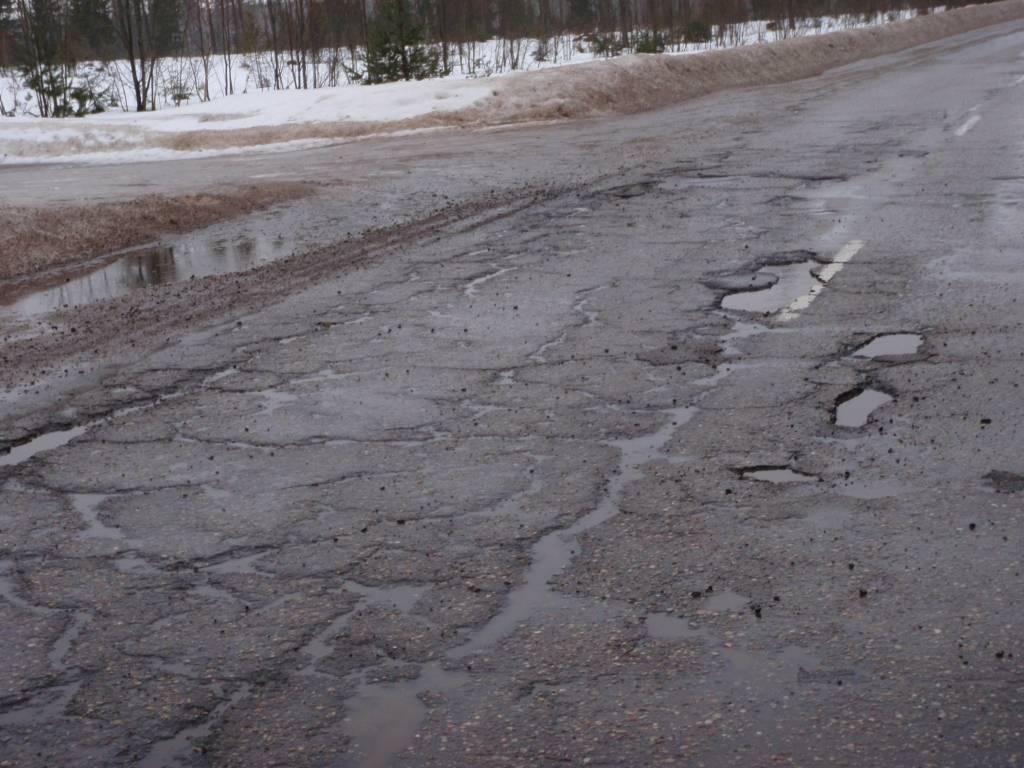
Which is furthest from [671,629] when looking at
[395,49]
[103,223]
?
[395,49]

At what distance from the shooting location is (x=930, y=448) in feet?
15.7

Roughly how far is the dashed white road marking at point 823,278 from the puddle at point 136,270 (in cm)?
442

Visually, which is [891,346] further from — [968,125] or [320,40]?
[320,40]

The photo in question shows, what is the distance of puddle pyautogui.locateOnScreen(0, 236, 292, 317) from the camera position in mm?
8898

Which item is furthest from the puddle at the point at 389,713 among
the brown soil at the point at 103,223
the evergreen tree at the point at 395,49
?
the evergreen tree at the point at 395,49

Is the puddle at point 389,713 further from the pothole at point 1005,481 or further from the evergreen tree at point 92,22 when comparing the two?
the evergreen tree at point 92,22

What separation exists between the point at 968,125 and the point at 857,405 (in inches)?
463

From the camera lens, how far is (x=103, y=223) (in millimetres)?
11758

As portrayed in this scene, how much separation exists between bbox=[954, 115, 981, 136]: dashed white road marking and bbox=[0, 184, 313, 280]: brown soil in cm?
796

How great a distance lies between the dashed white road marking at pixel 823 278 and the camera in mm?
6980

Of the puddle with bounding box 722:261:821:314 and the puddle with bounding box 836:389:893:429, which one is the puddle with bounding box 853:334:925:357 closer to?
the puddle with bounding box 836:389:893:429

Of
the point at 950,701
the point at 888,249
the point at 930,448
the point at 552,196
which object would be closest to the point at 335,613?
the point at 950,701

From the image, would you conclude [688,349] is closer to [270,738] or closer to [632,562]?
[632,562]

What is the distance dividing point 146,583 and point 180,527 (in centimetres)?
47
